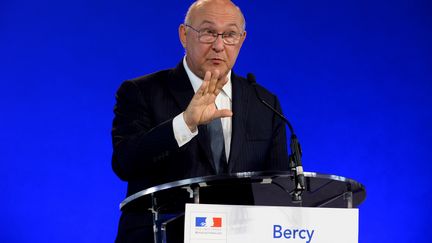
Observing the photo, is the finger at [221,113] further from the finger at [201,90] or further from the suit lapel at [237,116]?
the suit lapel at [237,116]

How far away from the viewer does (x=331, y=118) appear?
3.68 m

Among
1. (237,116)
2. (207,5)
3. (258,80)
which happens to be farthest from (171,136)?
(258,80)

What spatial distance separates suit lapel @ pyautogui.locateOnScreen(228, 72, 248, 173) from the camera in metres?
2.18

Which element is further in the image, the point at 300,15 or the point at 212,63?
the point at 300,15

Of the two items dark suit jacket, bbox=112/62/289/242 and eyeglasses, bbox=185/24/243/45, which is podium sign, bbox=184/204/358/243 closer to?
dark suit jacket, bbox=112/62/289/242

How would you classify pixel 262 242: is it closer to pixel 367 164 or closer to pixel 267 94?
pixel 267 94

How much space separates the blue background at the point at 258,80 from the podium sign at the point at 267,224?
1.84 metres

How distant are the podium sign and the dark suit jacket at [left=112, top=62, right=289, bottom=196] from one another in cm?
37

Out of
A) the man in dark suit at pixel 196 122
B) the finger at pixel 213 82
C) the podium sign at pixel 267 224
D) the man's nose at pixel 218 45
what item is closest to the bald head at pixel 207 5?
the man in dark suit at pixel 196 122

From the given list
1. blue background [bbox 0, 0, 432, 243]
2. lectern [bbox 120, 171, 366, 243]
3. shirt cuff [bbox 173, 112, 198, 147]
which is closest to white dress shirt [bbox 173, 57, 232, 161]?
shirt cuff [bbox 173, 112, 198, 147]

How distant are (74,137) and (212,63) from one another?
4.10ft

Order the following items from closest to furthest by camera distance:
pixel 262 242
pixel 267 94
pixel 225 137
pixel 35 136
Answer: pixel 262 242 < pixel 225 137 < pixel 267 94 < pixel 35 136

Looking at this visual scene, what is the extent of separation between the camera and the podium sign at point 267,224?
1.60m

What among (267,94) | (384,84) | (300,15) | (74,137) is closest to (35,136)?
(74,137)
